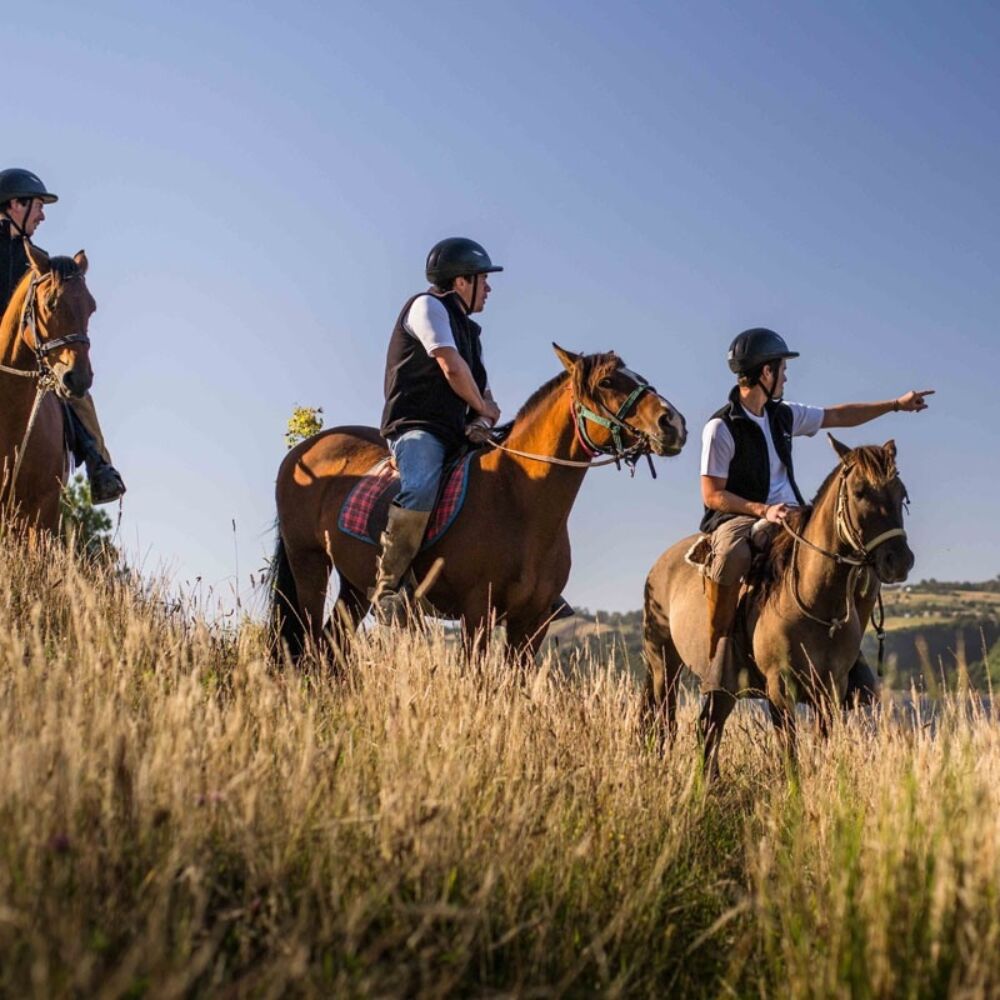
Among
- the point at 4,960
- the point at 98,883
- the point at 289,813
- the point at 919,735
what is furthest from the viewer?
the point at 919,735

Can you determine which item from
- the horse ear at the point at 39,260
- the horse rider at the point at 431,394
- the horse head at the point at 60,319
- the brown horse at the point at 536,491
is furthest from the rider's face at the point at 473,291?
the horse ear at the point at 39,260

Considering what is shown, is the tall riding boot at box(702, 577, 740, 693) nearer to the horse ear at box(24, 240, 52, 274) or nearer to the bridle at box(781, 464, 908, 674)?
the bridle at box(781, 464, 908, 674)

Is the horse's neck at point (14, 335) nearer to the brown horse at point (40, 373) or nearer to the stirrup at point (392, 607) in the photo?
the brown horse at point (40, 373)

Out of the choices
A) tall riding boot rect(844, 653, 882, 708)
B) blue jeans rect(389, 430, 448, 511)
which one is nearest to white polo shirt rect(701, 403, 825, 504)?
tall riding boot rect(844, 653, 882, 708)

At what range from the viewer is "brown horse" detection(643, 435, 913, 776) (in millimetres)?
8992

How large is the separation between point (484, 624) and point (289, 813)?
157 inches

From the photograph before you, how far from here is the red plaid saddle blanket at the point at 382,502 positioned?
350 inches

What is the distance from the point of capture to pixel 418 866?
15.3ft

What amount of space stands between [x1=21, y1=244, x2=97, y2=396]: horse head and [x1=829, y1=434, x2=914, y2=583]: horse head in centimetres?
530

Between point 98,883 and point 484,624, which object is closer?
point 98,883

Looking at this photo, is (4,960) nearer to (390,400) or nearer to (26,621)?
(26,621)

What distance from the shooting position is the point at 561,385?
9047 millimetres

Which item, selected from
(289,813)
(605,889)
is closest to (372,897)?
(289,813)

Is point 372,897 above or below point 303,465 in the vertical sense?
below
